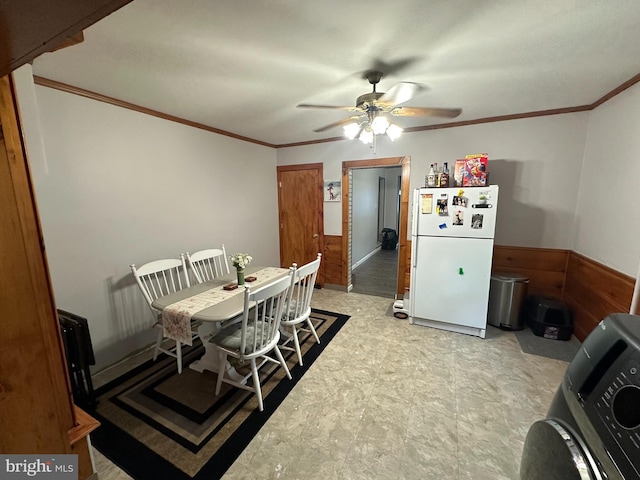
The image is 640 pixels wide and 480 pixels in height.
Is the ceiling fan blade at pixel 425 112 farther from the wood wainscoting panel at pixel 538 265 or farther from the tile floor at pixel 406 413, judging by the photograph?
the tile floor at pixel 406 413

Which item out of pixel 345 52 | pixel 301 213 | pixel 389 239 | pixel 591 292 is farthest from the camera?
pixel 389 239

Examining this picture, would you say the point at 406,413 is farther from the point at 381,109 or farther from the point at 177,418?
the point at 381,109

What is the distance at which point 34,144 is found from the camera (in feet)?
3.48

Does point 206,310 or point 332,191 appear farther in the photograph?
point 332,191

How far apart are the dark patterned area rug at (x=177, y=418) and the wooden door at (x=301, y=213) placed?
2.12 m

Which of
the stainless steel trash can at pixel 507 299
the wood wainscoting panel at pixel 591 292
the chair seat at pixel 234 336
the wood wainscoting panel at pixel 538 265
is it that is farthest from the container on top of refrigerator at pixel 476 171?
the chair seat at pixel 234 336

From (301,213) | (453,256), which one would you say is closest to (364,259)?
(301,213)

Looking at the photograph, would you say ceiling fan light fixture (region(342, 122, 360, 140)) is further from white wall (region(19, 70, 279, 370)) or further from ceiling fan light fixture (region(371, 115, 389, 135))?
white wall (region(19, 70, 279, 370))

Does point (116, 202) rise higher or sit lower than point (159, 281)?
higher

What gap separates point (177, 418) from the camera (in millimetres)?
1759

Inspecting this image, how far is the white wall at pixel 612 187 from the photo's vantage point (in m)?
1.98

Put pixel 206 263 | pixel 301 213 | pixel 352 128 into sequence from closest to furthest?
pixel 352 128
pixel 206 263
pixel 301 213

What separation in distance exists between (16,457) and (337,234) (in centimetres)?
349

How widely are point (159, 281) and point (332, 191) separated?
8.25ft
